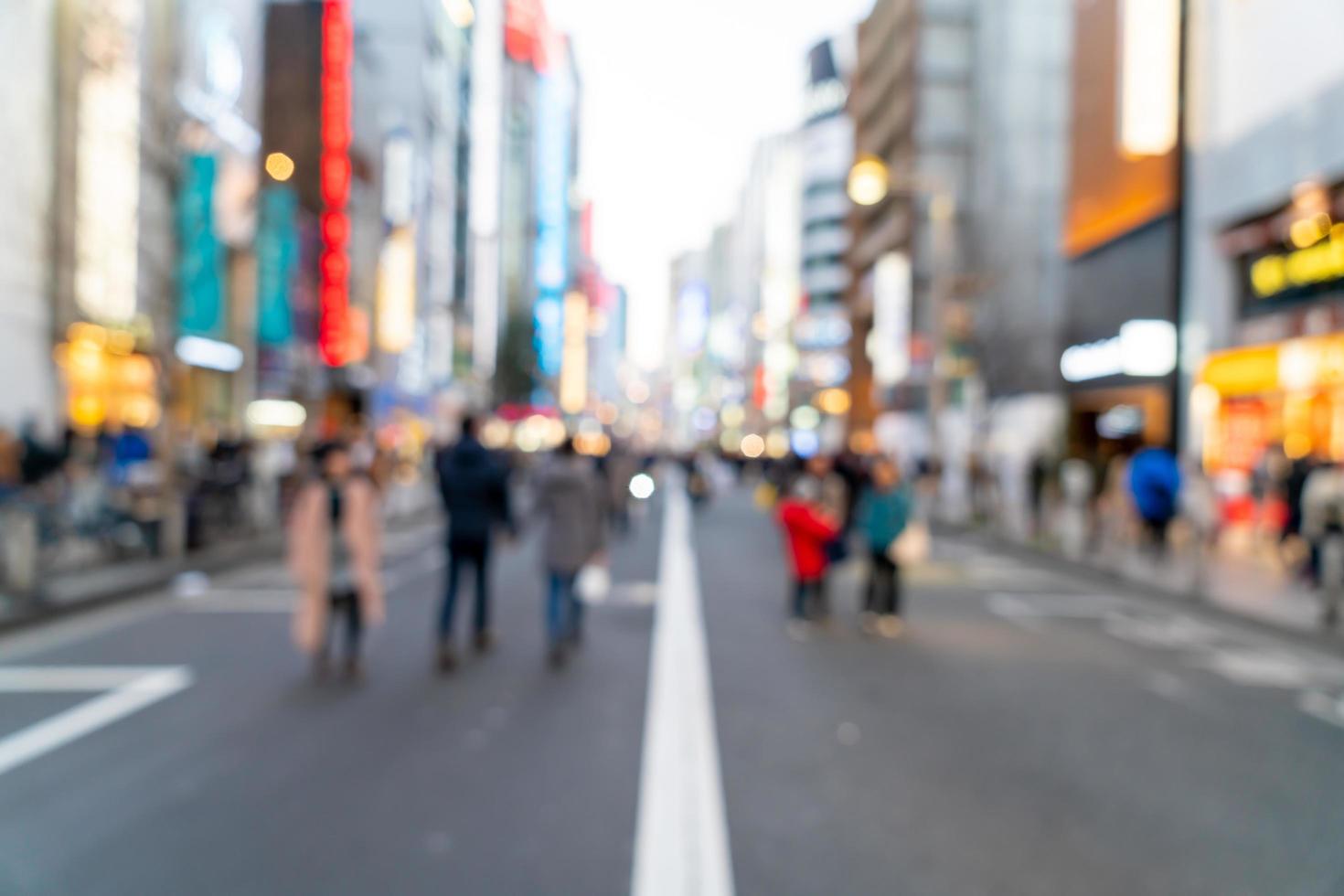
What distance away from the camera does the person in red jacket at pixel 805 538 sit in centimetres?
1208

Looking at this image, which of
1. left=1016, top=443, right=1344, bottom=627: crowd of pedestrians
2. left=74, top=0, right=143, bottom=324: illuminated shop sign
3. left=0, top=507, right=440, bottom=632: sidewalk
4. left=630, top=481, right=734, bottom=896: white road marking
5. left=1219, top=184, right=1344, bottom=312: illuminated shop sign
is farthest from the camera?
left=74, top=0, right=143, bottom=324: illuminated shop sign

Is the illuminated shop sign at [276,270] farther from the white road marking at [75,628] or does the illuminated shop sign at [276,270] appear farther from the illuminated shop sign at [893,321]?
the illuminated shop sign at [893,321]

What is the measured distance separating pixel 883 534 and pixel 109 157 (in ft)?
70.0

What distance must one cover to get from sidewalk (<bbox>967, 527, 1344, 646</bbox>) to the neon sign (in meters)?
28.9

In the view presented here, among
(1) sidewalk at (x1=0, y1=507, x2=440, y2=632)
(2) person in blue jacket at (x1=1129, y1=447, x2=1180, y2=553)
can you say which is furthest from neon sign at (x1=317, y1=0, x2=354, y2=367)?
(2) person in blue jacket at (x1=1129, y1=447, x2=1180, y2=553)

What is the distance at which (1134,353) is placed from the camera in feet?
99.7

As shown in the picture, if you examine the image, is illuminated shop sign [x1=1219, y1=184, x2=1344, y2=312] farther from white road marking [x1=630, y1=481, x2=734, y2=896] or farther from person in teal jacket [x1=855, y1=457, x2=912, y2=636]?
white road marking [x1=630, y1=481, x2=734, y2=896]

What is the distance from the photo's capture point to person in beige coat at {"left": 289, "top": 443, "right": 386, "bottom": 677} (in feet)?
28.9

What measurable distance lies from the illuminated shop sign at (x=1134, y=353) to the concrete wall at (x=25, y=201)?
907 inches

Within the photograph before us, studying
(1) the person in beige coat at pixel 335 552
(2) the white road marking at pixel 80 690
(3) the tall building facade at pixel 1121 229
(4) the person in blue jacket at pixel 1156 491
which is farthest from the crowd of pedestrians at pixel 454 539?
(3) the tall building facade at pixel 1121 229

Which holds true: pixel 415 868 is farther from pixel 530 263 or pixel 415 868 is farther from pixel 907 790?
pixel 530 263

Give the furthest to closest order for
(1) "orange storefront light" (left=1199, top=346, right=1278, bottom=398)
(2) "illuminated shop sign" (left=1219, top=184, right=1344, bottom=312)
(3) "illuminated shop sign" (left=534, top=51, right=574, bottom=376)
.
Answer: (3) "illuminated shop sign" (left=534, top=51, right=574, bottom=376), (1) "orange storefront light" (left=1199, top=346, right=1278, bottom=398), (2) "illuminated shop sign" (left=1219, top=184, right=1344, bottom=312)

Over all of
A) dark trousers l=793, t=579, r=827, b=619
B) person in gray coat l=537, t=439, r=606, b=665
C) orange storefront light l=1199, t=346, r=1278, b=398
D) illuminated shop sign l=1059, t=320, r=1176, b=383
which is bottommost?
dark trousers l=793, t=579, r=827, b=619

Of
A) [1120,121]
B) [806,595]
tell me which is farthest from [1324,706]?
[1120,121]
